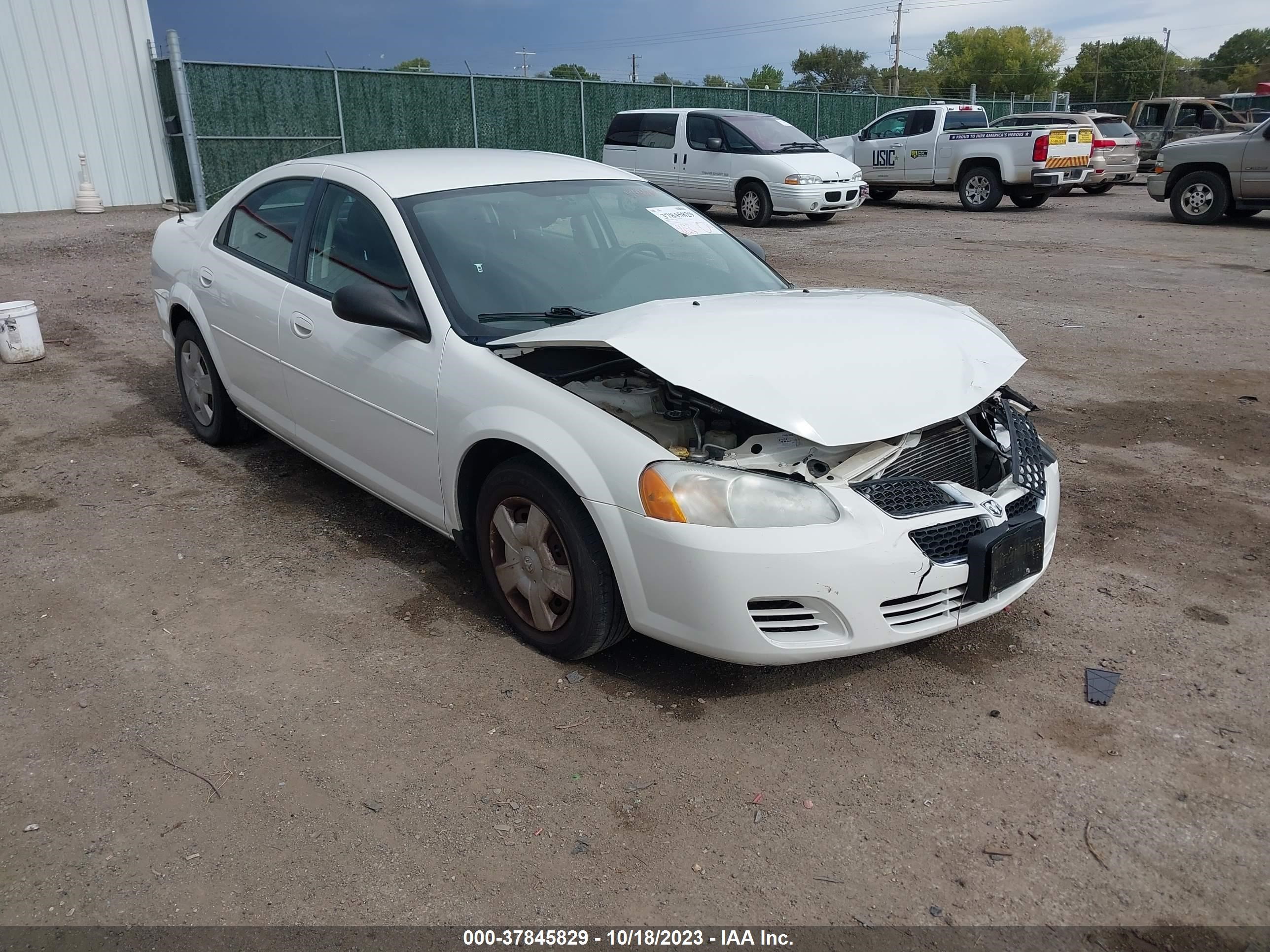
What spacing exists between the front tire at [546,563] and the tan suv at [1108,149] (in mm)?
17723

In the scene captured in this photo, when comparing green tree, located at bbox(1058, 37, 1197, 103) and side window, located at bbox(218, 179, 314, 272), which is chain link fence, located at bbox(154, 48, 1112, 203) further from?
green tree, located at bbox(1058, 37, 1197, 103)

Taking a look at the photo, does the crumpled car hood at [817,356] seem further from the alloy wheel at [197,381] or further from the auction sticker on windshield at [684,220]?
the alloy wheel at [197,381]

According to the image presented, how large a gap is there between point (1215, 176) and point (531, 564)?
15.3 m

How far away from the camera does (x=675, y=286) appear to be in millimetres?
3982

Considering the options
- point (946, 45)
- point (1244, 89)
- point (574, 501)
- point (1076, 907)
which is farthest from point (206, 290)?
point (946, 45)

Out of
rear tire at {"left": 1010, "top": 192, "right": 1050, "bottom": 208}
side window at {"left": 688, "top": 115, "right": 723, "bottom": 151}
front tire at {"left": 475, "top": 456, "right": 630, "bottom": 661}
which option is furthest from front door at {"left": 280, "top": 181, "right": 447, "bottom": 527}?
rear tire at {"left": 1010, "top": 192, "right": 1050, "bottom": 208}

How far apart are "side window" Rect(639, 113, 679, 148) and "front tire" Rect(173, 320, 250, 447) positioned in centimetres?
1254

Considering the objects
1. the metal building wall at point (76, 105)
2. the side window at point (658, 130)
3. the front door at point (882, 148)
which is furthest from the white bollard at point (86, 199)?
the front door at point (882, 148)

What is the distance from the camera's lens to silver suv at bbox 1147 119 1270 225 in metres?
13.8

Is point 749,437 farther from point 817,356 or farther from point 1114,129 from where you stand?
point 1114,129

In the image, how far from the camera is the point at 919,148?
18.4 meters

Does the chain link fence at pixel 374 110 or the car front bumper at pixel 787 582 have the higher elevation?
the chain link fence at pixel 374 110

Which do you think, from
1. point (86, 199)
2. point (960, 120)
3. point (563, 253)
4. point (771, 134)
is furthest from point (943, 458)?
point (86, 199)

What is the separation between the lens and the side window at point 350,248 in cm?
376
